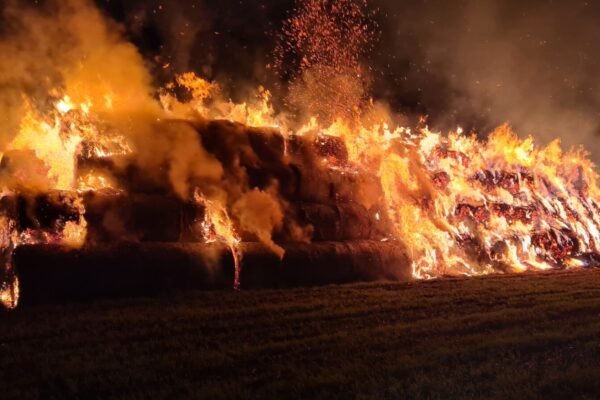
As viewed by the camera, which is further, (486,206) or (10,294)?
(486,206)

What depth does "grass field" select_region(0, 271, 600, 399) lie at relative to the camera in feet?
18.3

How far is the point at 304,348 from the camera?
722 cm

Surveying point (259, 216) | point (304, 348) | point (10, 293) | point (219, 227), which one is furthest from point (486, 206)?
point (10, 293)

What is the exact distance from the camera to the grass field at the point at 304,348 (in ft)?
18.3

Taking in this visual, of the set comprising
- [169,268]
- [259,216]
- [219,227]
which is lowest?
[169,268]

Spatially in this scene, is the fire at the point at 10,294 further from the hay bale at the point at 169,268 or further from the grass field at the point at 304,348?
the grass field at the point at 304,348

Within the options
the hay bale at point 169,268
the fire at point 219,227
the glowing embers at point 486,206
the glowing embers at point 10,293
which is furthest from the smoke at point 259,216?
the glowing embers at point 486,206

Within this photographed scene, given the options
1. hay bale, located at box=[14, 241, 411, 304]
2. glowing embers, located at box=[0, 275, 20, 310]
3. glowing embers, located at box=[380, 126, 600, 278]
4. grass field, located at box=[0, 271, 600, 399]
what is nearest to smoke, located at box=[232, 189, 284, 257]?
hay bale, located at box=[14, 241, 411, 304]

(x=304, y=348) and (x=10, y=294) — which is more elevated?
(x=10, y=294)

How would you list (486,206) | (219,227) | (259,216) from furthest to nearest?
(486,206) < (259,216) < (219,227)

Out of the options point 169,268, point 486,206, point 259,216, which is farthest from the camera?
point 486,206

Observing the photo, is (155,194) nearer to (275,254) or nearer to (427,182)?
(275,254)

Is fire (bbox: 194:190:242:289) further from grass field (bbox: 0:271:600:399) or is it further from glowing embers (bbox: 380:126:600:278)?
glowing embers (bbox: 380:126:600:278)

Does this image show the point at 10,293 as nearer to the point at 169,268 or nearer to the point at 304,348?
the point at 169,268
